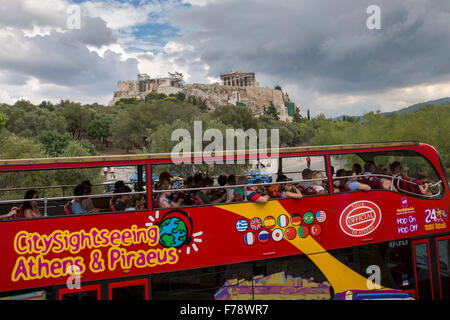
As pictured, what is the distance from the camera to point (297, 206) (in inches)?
255

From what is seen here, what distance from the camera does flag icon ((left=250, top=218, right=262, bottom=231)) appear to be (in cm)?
621

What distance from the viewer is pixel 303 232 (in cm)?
648

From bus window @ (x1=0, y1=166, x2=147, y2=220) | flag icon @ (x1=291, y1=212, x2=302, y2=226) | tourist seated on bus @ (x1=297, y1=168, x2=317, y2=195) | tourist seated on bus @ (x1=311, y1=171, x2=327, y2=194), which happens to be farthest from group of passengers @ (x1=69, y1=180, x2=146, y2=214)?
tourist seated on bus @ (x1=311, y1=171, x2=327, y2=194)

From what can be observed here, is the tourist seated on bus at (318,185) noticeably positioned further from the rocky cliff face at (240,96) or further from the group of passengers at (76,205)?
the rocky cliff face at (240,96)

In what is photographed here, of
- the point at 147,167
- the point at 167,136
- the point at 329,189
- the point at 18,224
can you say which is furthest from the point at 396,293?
the point at 167,136

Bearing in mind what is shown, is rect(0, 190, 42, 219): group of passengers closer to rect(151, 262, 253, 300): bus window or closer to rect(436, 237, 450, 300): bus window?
rect(151, 262, 253, 300): bus window

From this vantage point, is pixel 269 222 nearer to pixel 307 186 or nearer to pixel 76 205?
pixel 307 186

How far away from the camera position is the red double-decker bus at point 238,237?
530 cm

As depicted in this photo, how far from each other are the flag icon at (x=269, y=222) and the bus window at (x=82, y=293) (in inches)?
120

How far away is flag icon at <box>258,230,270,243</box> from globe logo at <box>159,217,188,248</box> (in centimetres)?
137

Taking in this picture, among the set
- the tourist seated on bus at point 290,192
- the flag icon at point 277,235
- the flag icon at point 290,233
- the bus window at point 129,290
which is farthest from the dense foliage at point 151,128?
the flag icon at point 290,233

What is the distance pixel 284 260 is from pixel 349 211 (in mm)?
1674

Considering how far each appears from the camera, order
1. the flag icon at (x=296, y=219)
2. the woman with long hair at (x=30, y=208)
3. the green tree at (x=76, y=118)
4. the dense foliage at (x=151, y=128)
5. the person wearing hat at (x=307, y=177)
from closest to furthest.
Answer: the woman with long hair at (x=30, y=208) < the flag icon at (x=296, y=219) < the person wearing hat at (x=307, y=177) < the dense foliage at (x=151, y=128) < the green tree at (x=76, y=118)

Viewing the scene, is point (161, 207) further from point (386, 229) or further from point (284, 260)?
point (386, 229)
